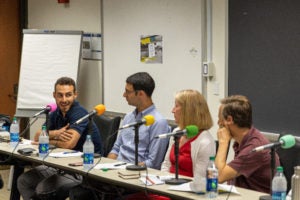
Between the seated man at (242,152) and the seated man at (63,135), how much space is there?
4.62 ft

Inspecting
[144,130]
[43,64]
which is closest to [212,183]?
[144,130]

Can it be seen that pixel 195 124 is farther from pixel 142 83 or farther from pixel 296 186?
pixel 296 186

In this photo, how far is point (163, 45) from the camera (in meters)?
5.58

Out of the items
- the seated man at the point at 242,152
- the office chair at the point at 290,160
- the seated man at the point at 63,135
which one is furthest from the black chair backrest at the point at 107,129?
the office chair at the point at 290,160

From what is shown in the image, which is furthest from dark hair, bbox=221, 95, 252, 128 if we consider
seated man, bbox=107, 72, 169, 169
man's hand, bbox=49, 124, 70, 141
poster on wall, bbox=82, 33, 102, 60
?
poster on wall, bbox=82, 33, 102, 60

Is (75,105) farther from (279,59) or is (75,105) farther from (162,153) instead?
(279,59)

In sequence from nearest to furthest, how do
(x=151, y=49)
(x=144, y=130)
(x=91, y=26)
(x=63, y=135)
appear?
(x=144, y=130)
(x=63, y=135)
(x=151, y=49)
(x=91, y=26)

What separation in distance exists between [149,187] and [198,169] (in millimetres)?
291

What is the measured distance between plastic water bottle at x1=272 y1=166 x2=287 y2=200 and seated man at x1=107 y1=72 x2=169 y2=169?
134 centimetres

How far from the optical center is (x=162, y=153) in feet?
13.4

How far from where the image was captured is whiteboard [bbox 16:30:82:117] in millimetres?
6617

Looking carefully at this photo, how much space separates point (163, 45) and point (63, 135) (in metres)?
1.52

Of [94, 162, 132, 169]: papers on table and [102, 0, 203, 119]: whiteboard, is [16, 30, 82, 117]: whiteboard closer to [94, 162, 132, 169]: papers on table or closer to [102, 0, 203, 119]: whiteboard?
[102, 0, 203, 119]: whiteboard

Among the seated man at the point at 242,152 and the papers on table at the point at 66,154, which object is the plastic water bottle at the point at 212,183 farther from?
the papers on table at the point at 66,154
